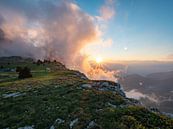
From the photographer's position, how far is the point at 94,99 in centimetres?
2194

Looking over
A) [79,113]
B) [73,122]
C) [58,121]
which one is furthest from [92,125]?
[58,121]

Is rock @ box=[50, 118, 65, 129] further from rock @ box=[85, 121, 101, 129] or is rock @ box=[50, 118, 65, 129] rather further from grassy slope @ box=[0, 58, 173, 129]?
rock @ box=[85, 121, 101, 129]

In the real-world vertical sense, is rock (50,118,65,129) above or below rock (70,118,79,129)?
below

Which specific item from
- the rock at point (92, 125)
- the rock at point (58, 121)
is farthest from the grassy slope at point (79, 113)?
the rock at point (58, 121)

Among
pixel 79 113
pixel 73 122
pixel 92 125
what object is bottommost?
pixel 73 122

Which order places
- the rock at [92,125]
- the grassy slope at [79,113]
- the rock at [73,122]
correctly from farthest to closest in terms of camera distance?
the rock at [73,122], the grassy slope at [79,113], the rock at [92,125]

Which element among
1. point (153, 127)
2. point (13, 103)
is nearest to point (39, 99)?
point (13, 103)

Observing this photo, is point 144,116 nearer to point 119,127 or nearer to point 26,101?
point 119,127

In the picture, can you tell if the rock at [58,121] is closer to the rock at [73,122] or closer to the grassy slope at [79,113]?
the grassy slope at [79,113]

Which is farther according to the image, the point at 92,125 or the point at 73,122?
the point at 73,122

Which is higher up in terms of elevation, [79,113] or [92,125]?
[79,113]

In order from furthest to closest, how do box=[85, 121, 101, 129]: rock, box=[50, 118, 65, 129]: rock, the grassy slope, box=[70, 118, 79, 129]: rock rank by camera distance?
box=[50, 118, 65, 129]: rock
box=[70, 118, 79, 129]: rock
the grassy slope
box=[85, 121, 101, 129]: rock

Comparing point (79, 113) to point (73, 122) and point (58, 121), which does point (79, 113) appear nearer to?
point (73, 122)

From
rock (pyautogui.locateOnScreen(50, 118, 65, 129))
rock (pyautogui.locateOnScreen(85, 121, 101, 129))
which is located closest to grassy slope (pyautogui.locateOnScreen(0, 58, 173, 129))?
rock (pyautogui.locateOnScreen(85, 121, 101, 129))
